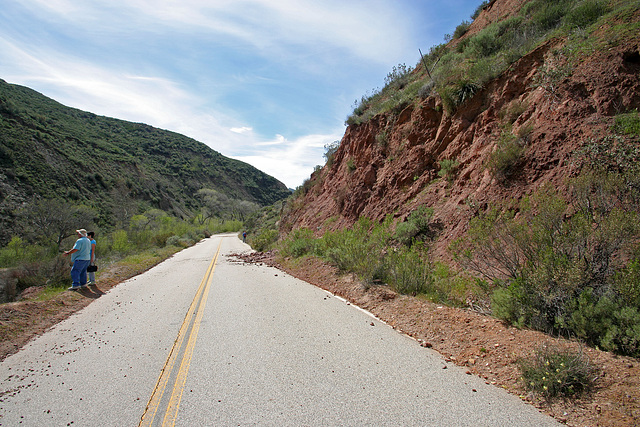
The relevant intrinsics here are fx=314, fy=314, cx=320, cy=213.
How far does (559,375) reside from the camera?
3.06m

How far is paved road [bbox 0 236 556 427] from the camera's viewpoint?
3.04 m

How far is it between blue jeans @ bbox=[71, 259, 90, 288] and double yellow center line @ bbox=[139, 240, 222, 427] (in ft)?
18.5

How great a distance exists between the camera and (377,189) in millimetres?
14445

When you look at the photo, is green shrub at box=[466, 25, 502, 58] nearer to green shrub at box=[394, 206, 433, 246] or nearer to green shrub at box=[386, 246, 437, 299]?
green shrub at box=[394, 206, 433, 246]

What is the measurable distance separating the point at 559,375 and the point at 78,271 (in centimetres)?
1200

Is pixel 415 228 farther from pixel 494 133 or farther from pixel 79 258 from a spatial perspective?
pixel 79 258

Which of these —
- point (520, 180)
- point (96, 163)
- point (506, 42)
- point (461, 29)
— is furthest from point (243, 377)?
point (96, 163)

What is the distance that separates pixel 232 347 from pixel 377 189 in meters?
10.9

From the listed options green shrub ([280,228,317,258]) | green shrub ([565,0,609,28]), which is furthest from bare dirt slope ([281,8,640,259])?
green shrub ([280,228,317,258])

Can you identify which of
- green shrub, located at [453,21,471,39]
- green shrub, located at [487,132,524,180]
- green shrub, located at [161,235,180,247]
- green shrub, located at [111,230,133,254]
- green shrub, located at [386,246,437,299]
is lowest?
green shrub, located at [111,230,133,254]

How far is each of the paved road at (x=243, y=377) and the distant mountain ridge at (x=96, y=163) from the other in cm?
3381

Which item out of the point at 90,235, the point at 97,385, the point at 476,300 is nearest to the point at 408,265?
the point at 476,300

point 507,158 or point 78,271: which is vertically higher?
point 507,158

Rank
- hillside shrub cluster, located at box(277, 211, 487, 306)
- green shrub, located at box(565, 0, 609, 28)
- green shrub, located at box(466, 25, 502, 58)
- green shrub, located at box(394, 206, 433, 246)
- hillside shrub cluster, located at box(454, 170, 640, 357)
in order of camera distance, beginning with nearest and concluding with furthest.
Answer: hillside shrub cluster, located at box(454, 170, 640, 357) → hillside shrub cluster, located at box(277, 211, 487, 306) → green shrub, located at box(565, 0, 609, 28) → green shrub, located at box(394, 206, 433, 246) → green shrub, located at box(466, 25, 502, 58)
